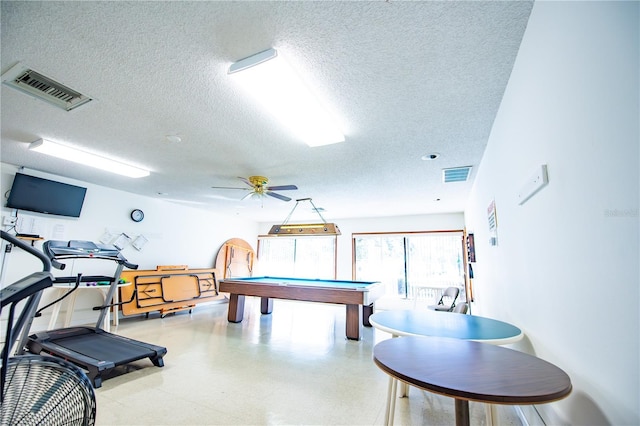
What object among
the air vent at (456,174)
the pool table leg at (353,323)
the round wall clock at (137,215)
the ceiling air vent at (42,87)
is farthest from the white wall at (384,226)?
the ceiling air vent at (42,87)

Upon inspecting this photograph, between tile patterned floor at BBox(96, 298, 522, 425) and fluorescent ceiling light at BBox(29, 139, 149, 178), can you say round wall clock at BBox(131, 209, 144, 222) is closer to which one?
fluorescent ceiling light at BBox(29, 139, 149, 178)

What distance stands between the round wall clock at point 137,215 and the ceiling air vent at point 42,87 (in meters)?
3.54

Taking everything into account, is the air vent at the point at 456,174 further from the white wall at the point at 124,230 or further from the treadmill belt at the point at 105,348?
the white wall at the point at 124,230

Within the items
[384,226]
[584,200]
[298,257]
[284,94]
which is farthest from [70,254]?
[384,226]

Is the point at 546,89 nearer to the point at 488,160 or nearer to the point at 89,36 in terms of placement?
the point at 488,160

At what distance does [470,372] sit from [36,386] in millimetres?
1594

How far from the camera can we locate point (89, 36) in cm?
165

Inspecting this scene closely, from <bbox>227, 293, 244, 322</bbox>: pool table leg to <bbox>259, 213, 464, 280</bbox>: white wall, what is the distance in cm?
329

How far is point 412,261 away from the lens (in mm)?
7141

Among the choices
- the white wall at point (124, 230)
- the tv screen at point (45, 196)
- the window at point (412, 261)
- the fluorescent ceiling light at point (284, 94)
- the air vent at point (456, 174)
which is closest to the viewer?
the fluorescent ceiling light at point (284, 94)

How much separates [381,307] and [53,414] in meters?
6.79

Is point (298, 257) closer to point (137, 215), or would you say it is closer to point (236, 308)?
point (236, 308)

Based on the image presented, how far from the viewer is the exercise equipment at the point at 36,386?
875 mm

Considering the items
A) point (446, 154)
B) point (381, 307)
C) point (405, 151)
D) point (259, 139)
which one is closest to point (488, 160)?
point (446, 154)
